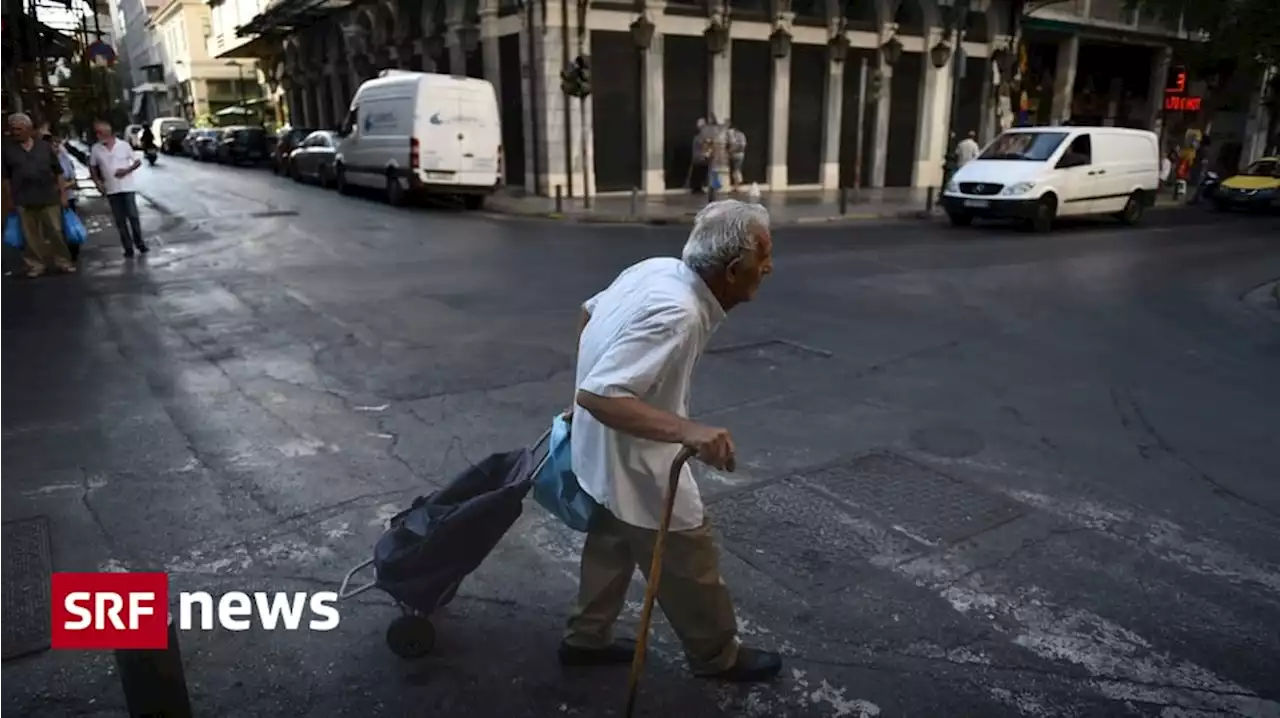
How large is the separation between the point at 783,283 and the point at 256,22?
3800 centimetres

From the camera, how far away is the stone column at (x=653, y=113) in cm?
2289

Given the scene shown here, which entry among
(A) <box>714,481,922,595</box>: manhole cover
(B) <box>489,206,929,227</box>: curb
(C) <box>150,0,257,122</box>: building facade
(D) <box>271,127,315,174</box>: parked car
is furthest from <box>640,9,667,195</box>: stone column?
(C) <box>150,0,257,122</box>: building facade

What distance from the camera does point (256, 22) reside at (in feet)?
131

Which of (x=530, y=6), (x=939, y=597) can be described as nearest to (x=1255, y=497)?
(x=939, y=597)

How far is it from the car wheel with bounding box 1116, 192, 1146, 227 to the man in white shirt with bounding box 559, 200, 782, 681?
63.1 feet

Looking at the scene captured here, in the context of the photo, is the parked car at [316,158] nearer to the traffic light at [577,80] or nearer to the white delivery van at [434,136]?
the white delivery van at [434,136]

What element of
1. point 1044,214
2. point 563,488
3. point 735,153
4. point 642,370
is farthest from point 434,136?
point 642,370

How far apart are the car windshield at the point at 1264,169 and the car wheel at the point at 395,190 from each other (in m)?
21.8

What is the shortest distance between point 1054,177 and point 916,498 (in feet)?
47.8

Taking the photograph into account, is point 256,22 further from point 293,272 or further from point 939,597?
point 939,597

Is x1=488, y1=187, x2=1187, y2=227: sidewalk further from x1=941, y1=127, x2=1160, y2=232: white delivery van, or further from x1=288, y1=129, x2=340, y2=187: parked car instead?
x1=288, y1=129, x2=340, y2=187: parked car

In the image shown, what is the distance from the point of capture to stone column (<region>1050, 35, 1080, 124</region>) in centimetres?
3206

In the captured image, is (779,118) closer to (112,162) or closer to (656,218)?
(656,218)

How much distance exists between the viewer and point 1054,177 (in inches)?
661
